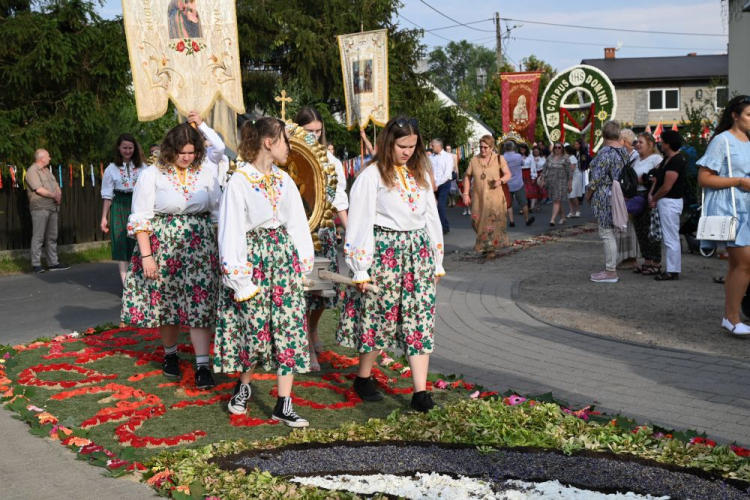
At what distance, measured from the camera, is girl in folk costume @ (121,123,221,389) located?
6.98 m

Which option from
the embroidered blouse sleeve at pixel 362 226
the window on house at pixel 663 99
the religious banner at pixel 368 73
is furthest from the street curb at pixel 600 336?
the window on house at pixel 663 99

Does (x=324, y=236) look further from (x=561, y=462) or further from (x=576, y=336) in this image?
(x=561, y=462)

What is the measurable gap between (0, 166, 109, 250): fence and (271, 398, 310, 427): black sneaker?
12093mm

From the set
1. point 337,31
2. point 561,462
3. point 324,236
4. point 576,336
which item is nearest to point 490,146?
point 576,336

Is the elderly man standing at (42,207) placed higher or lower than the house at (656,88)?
lower

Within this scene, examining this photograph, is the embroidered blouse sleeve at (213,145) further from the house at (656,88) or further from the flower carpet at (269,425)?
the house at (656,88)

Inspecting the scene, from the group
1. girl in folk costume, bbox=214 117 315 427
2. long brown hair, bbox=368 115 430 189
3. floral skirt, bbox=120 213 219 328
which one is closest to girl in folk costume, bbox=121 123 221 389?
floral skirt, bbox=120 213 219 328

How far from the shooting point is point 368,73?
16969 millimetres

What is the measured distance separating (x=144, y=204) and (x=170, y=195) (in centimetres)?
21

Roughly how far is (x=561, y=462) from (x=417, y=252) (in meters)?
1.86

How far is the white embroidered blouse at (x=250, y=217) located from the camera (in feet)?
18.9

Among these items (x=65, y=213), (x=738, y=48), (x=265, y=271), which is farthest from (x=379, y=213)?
(x=738, y=48)

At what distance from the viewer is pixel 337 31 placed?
4059cm

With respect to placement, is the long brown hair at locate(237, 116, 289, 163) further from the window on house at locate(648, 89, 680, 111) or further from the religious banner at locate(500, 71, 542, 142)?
the window on house at locate(648, 89, 680, 111)
